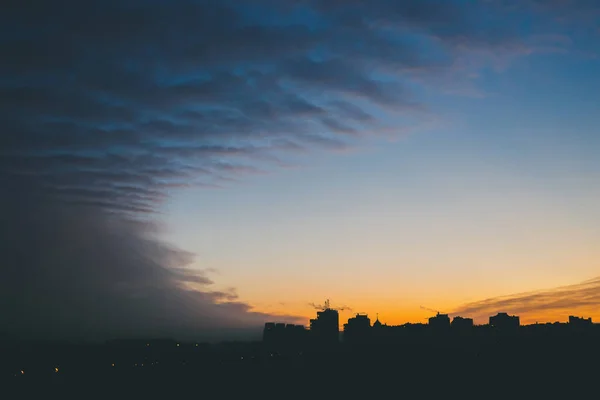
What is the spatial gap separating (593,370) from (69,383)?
122m

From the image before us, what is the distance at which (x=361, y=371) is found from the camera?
448 ft

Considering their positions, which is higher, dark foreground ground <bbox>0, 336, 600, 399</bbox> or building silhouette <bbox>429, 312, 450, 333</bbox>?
building silhouette <bbox>429, 312, 450, 333</bbox>

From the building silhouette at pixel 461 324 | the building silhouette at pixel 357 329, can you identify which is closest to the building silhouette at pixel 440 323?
the building silhouette at pixel 461 324

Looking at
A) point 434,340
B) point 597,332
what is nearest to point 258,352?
point 434,340

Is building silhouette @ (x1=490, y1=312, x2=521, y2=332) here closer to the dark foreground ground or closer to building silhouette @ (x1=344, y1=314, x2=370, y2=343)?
the dark foreground ground

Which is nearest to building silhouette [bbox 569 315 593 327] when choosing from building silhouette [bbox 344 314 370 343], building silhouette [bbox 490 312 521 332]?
building silhouette [bbox 490 312 521 332]

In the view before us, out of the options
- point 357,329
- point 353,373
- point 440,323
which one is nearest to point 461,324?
point 440,323

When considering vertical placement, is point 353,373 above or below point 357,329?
below

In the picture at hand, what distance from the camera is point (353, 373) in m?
135

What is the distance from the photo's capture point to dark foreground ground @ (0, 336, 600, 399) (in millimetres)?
112938

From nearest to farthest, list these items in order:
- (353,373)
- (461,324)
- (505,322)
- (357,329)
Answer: (353,373) → (505,322) → (461,324) → (357,329)

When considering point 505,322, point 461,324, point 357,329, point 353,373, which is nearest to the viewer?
point 353,373

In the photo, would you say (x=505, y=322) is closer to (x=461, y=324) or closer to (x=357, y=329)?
(x=461, y=324)

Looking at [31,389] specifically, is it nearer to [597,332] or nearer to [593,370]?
[593,370]
